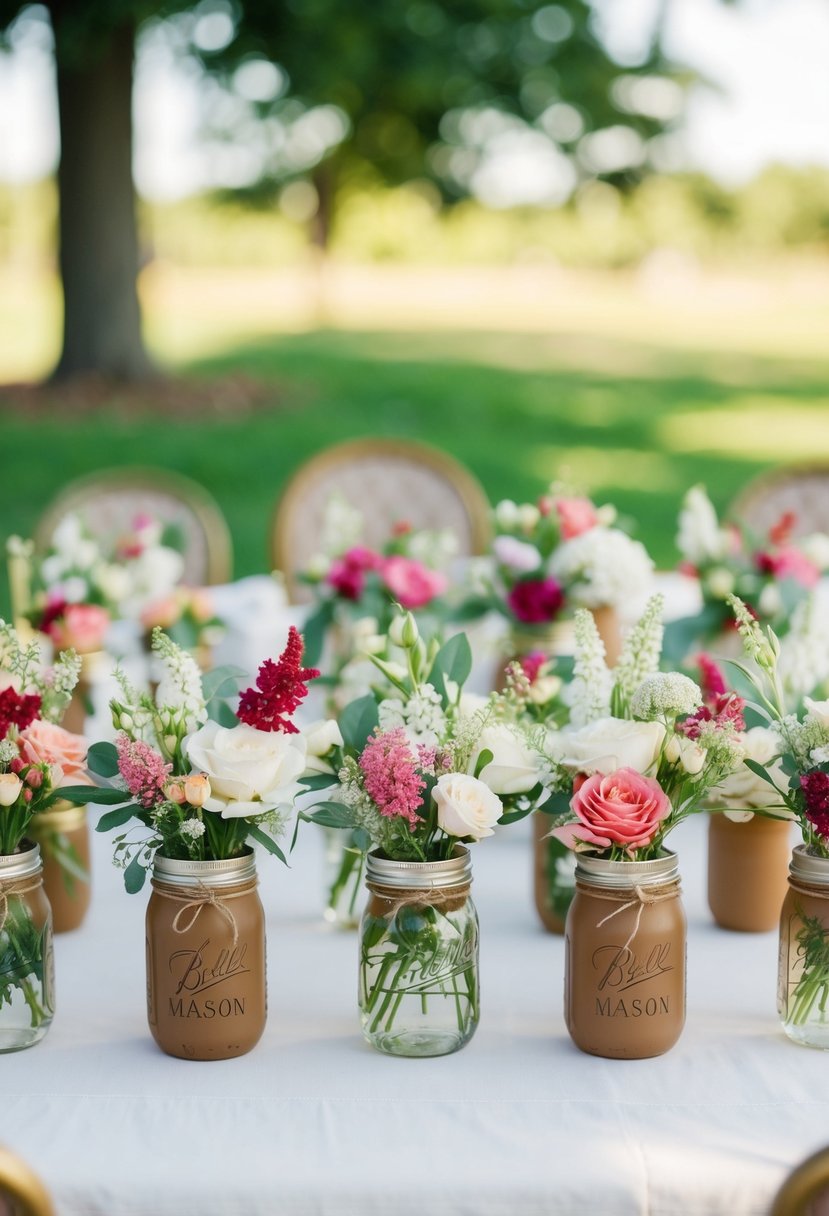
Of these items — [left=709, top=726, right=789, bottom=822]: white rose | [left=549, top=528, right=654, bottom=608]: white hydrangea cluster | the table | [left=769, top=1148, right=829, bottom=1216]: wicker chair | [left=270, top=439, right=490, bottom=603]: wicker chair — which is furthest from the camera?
[left=270, top=439, right=490, bottom=603]: wicker chair

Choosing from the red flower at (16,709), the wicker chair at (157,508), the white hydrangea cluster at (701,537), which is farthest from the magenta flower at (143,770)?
the wicker chair at (157,508)

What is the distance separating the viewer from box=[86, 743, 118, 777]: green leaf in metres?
1.39

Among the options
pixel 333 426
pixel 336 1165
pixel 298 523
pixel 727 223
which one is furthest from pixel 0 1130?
pixel 727 223

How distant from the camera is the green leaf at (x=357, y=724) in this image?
146 centimetres

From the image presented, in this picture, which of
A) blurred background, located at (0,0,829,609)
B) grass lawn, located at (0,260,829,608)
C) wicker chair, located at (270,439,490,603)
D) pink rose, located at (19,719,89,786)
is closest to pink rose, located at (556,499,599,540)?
pink rose, located at (19,719,89,786)

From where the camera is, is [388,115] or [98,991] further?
[388,115]

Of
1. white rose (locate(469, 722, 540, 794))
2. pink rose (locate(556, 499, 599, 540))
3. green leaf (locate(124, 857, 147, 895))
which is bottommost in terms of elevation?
green leaf (locate(124, 857, 147, 895))

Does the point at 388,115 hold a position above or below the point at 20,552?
above

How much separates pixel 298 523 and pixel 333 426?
22.5 ft

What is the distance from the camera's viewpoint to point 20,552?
7.19ft

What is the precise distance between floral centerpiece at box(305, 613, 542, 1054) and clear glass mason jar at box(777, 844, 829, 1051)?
0.27 metres

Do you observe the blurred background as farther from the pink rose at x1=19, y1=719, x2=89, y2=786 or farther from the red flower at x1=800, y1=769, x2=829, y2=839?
the pink rose at x1=19, y1=719, x2=89, y2=786

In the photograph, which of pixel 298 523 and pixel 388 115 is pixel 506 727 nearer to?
pixel 298 523

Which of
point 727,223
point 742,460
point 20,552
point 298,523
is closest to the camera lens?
point 20,552
